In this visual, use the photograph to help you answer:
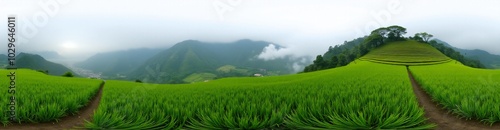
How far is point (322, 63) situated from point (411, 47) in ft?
79.4

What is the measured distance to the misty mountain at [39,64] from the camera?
516 feet

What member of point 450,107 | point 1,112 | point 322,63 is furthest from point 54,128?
point 322,63

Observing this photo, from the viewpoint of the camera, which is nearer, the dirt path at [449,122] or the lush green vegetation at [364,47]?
the dirt path at [449,122]

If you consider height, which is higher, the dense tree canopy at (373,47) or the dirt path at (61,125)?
the dense tree canopy at (373,47)

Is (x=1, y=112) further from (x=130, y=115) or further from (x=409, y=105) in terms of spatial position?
(x=409, y=105)

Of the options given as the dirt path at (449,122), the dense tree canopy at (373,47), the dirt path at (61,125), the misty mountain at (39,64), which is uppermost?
the misty mountain at (39,64)

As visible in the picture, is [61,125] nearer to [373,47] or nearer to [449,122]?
[449,122]

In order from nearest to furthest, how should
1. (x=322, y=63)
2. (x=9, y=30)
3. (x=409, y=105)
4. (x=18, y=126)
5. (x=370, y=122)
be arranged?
(x=370, y=122)
(x=409, y=105)
(x=18, y=126)
(x=9, y=30)
(x=322, y=63)

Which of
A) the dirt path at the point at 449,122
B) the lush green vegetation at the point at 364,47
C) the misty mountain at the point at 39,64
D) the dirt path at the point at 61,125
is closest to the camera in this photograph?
the dirt path at the point at 449,122

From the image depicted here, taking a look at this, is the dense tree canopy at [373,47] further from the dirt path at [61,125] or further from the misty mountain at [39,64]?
the misty mountain at [39,64]

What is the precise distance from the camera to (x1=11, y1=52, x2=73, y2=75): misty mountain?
157m

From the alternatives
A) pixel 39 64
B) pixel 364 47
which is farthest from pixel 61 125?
pixel 39 64

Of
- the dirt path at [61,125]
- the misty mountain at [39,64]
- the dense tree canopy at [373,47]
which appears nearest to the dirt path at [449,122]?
the dirt path at [61,125]

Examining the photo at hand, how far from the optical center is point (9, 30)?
1187cm
